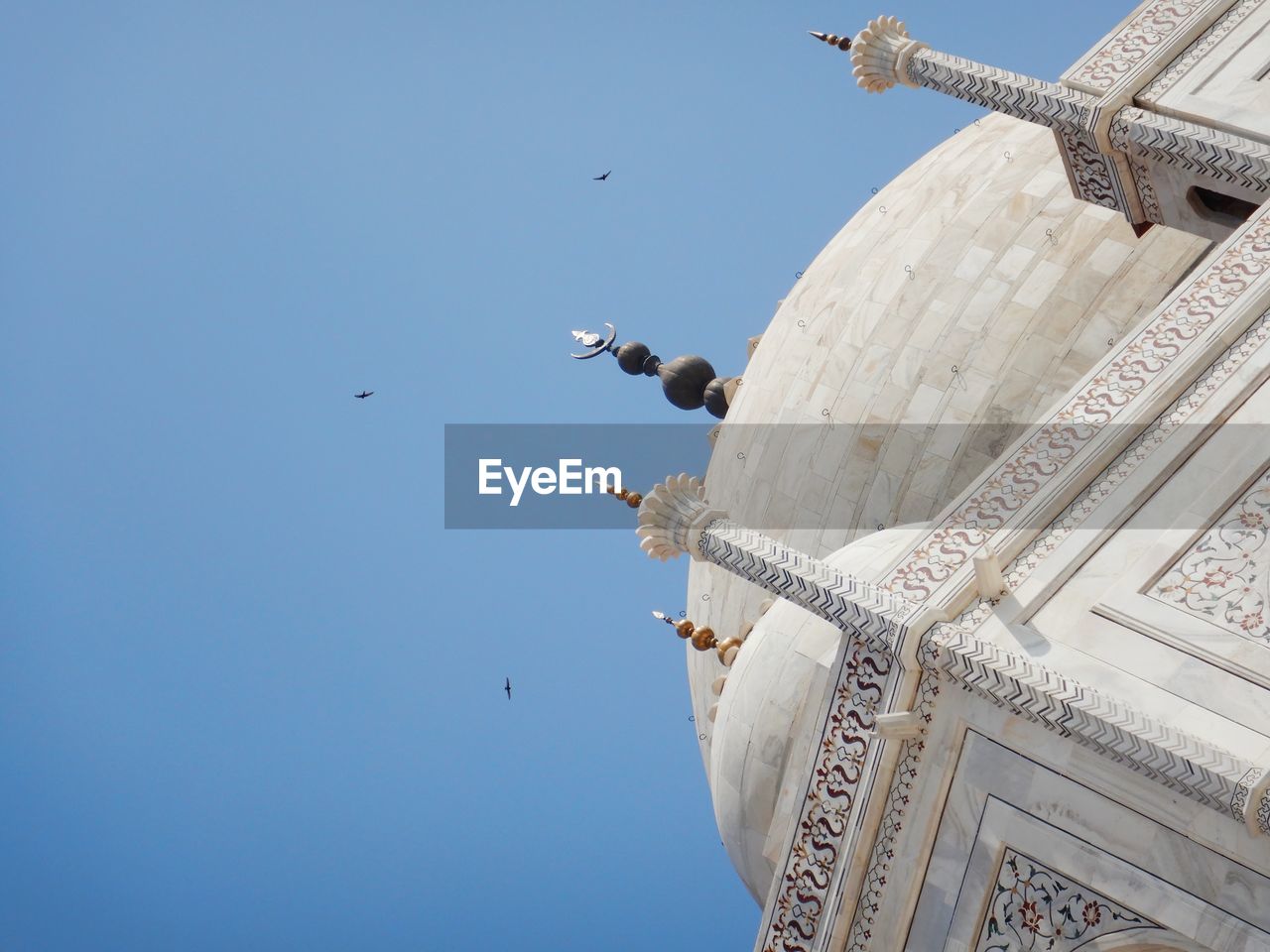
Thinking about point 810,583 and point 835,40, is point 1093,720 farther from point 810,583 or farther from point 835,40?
point 835,40

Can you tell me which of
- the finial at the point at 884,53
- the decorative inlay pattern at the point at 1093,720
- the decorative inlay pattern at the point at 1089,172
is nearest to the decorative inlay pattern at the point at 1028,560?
the decorative inlay pattern at the point at 1093,720

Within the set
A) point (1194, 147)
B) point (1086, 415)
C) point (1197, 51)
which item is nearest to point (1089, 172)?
point (1197, 51)

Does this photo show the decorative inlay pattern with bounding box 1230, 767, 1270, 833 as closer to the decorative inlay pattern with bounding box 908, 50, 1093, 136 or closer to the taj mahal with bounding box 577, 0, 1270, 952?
the taj mahal with bounding box 577, 0, 1270, 952

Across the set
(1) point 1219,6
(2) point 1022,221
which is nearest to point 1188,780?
(1) point 1219,6

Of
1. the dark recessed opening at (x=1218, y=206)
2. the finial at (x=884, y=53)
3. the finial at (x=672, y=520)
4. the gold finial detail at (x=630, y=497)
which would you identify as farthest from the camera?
the finial at (x=884, y=53)

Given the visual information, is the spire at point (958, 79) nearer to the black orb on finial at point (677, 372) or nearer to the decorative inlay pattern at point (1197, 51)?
the decorative inlay pattern at point (1197, 51)

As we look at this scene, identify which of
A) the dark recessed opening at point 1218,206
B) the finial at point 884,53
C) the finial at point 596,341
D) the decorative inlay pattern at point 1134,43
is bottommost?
the finial at point 596,341

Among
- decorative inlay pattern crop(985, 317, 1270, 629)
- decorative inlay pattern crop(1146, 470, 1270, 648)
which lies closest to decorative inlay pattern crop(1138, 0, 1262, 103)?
decorative inlay pattern crop(985, 317, 1270, 629)

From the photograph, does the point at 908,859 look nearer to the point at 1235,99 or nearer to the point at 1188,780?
the point at 1188,780
